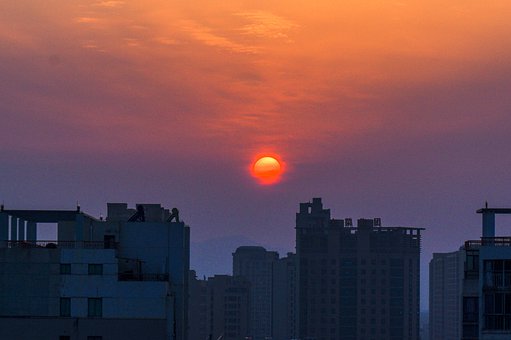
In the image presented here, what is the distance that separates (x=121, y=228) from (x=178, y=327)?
1017cm

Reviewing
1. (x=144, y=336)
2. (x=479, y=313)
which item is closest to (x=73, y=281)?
(x=144, y=336)

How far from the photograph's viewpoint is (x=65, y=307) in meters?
103

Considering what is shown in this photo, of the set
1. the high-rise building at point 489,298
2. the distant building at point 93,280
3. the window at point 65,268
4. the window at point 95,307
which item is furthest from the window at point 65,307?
the high-rise building at point 489,298

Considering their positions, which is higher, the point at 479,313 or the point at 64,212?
the point at 64,212

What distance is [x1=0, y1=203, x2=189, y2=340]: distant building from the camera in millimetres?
96125

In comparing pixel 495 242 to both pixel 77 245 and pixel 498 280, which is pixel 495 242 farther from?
pixel 77 245

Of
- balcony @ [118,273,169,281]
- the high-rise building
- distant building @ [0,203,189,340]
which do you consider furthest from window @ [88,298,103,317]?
the high-rise building

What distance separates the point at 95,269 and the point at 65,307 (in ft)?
11.9

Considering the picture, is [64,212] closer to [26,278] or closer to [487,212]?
[26,278]

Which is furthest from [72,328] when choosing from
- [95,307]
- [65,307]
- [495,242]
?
[495,242]

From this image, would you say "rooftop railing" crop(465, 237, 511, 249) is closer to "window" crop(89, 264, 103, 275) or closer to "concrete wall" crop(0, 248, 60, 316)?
"window" crop(89, 264, 103, 275)

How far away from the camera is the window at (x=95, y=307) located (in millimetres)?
102812

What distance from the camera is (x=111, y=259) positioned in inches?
4055

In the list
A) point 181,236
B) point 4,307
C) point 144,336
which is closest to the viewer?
point 144,336
